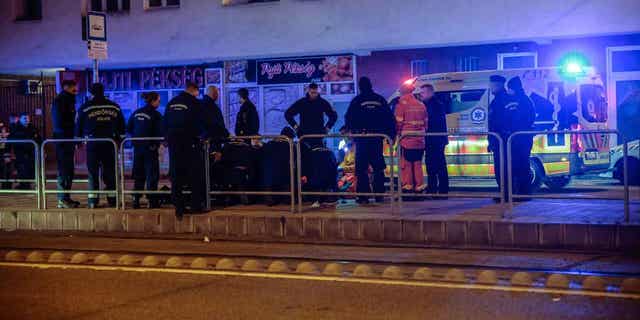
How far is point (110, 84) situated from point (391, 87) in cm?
872

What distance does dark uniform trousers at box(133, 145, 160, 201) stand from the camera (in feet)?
44.5

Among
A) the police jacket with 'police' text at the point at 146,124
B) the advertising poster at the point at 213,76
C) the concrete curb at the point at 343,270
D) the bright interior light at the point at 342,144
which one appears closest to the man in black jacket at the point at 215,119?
the police jacket with 'police' text at the point at 146,124

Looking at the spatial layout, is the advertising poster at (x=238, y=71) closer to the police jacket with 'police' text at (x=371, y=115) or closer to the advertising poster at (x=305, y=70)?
the advertising poster at (x=305, y=70)

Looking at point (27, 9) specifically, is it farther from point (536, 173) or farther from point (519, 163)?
point (519, 163)

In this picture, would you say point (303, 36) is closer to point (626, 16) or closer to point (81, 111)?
point (626, 16)

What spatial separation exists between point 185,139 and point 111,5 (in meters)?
13.7

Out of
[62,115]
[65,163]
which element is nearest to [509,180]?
[65,163]

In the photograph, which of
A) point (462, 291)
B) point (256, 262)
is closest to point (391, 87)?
point (256, 262)

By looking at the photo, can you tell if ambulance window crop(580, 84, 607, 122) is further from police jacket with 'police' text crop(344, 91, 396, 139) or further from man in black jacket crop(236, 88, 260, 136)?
man in black jacket crop(236, 88, 260, 136)

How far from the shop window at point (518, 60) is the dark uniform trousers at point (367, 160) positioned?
936cm

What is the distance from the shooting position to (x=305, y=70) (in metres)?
23.3

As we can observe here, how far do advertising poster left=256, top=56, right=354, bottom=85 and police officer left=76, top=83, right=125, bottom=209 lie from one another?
31.8 ft

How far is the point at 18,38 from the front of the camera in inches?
1023

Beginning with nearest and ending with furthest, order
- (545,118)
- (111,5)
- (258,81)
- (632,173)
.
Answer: (632,173)
(545,118)
(258,81)
(111,5)
